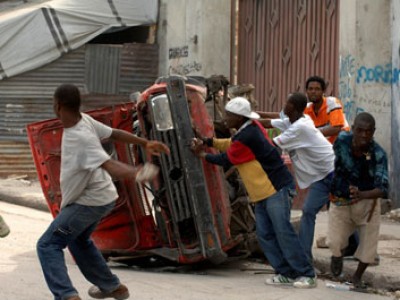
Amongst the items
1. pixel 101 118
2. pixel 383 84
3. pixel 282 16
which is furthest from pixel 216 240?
pixel 282 16

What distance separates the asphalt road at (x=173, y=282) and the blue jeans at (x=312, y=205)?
0.37 meters

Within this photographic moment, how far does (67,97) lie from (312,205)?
262 cm

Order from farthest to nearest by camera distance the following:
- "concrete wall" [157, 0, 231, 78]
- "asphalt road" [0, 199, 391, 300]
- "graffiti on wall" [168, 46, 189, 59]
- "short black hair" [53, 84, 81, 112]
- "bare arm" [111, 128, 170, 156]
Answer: "graffiti on wall" [168, 46, 189, 59] < "concrete wall" [157, 0, 231, 78] < "asphalt road" [0, 199, 391, 300] < "bare arm" [111, 128, 170, 156] < "short black hair" [53, 84, 81, 112]

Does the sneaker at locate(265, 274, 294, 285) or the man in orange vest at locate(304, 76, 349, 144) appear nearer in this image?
the sneaker at locate(265, 274, 294, 285)

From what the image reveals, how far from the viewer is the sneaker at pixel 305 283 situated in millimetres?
7574

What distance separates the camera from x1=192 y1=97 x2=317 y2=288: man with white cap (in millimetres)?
7598

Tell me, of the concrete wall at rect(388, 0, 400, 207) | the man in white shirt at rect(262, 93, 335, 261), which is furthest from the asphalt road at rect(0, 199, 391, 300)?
the concrete wall at rect(388, 0, 400, 207)

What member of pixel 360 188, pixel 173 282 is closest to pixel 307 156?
pixel 360 188

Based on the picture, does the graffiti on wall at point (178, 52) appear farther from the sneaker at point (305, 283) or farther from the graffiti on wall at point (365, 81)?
the sneaker at point (305, 283)

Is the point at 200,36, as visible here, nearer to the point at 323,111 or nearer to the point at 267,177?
the point at 323,111

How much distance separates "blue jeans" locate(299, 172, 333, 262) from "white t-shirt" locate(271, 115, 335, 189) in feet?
0.16

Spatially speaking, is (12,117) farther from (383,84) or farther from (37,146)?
(37,146)

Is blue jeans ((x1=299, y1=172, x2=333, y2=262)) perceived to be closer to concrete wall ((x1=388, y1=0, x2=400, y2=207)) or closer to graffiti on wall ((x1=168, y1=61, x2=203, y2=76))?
concrete wall ((x1=388, y1=0, x2=400, y2=207))

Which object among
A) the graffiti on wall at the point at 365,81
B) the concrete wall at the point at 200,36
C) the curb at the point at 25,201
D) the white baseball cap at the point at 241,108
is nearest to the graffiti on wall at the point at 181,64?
the concrete wall at the point at 200,36
